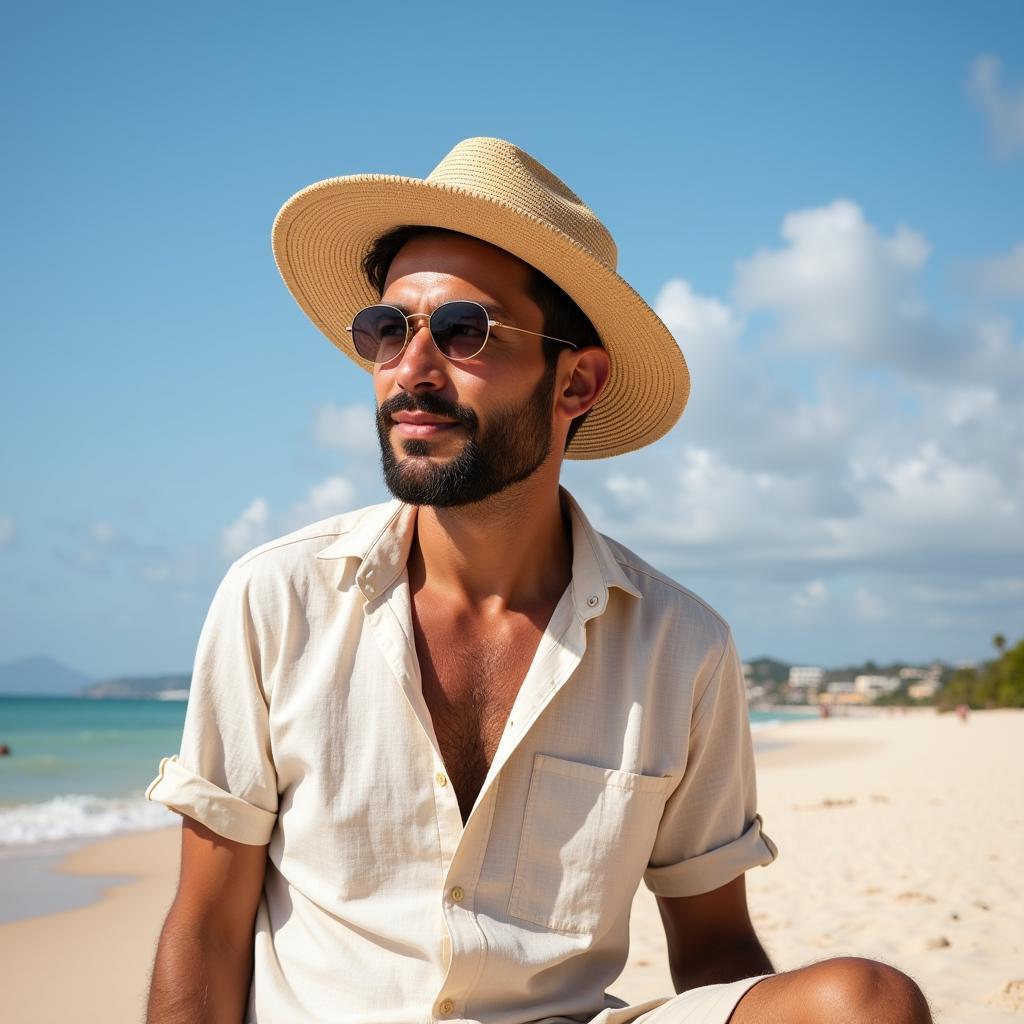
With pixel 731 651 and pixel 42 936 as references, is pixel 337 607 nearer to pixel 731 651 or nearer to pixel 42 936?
pixel 731 651

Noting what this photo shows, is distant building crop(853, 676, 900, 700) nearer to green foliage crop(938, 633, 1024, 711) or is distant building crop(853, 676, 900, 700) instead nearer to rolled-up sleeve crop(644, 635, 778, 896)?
green foliage crop(938, 633, 1024, 711)

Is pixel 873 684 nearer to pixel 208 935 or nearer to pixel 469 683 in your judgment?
pixel 469 683

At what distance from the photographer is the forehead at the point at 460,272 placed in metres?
2.62

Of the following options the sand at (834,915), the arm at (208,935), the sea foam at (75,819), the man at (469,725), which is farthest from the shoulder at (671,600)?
the sea foam at (75,819)

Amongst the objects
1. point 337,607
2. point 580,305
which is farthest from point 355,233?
point 337,607

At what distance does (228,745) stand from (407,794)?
14.8 inches

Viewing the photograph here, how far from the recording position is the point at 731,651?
254 centimetres

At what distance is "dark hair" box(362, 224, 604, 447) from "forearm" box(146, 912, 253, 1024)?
60.1 inches

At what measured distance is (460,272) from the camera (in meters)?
2.64

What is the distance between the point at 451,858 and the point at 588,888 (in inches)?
11.8

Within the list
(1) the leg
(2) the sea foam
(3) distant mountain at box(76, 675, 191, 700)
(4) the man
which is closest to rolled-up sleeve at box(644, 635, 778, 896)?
(4) the man

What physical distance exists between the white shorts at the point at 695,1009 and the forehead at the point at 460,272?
156cm

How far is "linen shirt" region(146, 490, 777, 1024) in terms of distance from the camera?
213cm

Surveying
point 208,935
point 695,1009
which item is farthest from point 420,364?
point 695,1009
